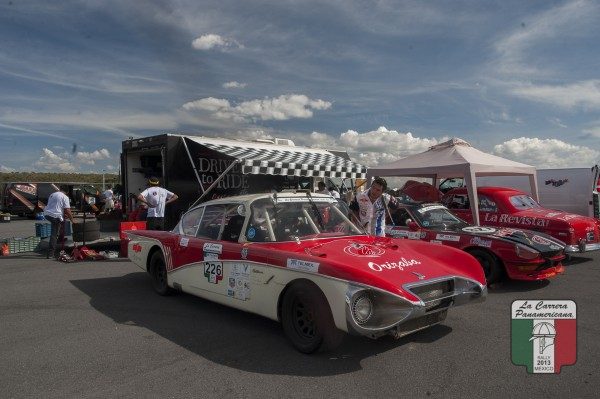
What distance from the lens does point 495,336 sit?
4695 mm

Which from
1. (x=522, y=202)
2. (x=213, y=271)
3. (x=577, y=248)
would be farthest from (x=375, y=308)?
(x=522, y=202)

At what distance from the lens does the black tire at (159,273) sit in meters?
6.46

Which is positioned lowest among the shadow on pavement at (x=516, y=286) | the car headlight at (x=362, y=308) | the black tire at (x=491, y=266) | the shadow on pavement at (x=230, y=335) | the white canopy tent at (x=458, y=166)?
the shadow on pavement at (x=516, y=286)

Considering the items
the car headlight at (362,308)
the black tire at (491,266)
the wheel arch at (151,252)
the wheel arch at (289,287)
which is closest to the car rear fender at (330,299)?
the wheel arch at (289,287)

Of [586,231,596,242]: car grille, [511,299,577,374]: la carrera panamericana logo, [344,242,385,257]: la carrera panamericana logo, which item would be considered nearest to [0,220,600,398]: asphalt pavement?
[511,299,577,374]: la carrera panamericana logo

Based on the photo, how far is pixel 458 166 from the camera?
1073 cm

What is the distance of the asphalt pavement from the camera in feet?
11.5

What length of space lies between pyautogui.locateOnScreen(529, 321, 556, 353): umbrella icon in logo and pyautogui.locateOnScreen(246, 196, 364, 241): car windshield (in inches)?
92.6

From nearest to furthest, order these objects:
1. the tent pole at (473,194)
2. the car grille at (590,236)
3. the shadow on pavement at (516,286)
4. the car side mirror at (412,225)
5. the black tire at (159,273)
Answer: the black tire at (159,273), the shadow on pavement at (516,286), the car side mirror at (412,225), the car grille at (590,236), the tent pole at (473,194)

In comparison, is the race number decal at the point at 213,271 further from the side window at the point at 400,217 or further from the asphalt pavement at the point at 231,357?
the side window at the point at 400,217

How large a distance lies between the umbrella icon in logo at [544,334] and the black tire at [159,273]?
15.4 feet

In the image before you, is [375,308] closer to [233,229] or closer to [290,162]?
[233,229]

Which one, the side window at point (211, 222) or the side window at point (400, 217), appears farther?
the side window at point (400, 217)

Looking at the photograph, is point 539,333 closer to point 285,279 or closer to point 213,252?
point 285,279
